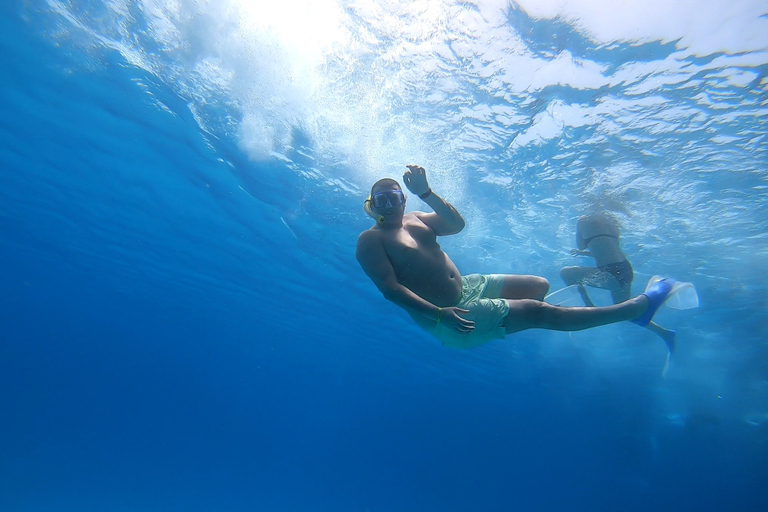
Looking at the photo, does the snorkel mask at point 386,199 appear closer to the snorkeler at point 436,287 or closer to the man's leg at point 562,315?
the snorkeler at point 436,287

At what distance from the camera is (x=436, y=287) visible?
209 inches

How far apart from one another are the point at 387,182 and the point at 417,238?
885mm

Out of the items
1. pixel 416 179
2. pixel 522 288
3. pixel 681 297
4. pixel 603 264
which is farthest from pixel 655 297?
pixel 603 264

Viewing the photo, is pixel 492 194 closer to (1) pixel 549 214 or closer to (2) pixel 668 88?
(1) pixel 549 214

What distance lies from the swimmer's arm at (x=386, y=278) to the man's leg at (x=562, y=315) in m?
1.22

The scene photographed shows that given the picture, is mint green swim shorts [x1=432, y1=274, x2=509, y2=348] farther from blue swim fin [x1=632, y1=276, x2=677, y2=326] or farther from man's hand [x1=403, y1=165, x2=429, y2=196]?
blue swim fin [x1=632, y1=276, x2=677, y2=326]

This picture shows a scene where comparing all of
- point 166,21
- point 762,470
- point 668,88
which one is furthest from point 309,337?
point 762,470

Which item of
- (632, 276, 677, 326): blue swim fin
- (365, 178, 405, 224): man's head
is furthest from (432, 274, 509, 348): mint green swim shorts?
(632, 276, 677, 326): blue swim fin

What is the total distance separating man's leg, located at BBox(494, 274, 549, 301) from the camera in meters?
5.77

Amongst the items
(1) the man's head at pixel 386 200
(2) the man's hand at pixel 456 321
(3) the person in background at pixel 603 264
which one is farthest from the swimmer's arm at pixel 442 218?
(3) the person in background at pixel 603 264

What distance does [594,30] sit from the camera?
7883 mm

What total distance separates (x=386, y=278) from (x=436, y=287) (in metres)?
0.87

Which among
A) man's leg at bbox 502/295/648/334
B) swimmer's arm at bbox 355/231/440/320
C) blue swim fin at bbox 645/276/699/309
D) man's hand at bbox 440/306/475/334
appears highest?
blue swim fin at bbox 645/276/699/309

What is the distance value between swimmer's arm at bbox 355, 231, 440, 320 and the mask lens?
38 cm
